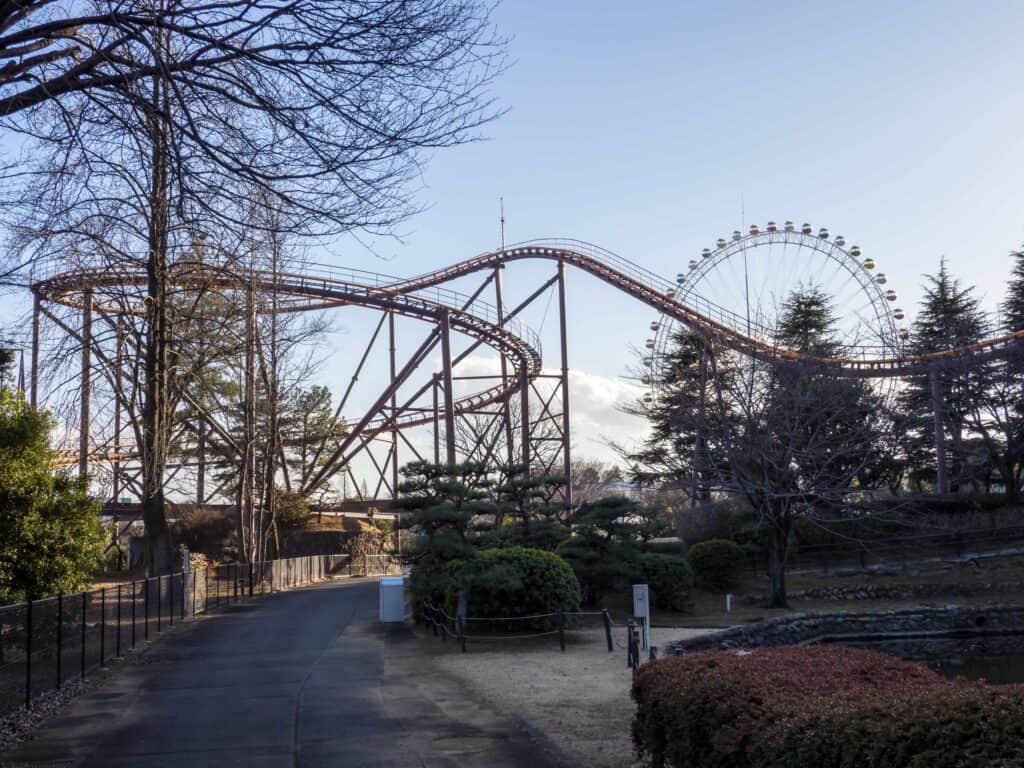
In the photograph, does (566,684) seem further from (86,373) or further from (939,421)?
(939,421)

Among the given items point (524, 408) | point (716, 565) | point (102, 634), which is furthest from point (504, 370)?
point (102, 634)

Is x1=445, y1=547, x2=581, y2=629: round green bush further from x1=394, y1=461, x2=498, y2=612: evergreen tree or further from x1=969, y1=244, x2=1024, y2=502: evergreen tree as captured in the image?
x1=969, y1=244, x2=1024, y2=502: evergreen tree

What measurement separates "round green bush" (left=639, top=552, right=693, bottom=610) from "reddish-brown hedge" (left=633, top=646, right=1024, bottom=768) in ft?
47.5

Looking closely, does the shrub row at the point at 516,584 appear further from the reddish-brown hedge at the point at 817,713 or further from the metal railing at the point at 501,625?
the reddish-brown hedge at the point at 817,713

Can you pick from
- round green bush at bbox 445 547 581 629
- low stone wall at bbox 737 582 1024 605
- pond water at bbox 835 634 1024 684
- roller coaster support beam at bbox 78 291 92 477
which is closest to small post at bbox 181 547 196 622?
roller coaster support beam at bbox 78 291 92 477

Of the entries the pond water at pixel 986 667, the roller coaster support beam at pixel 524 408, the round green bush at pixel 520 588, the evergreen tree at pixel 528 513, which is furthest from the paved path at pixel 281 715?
the roller coaster support beam at pixel 524 408

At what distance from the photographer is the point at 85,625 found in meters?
14.7

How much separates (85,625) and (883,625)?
17175 millimetres

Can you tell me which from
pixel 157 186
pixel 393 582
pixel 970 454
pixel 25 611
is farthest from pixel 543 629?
pixel 970 454

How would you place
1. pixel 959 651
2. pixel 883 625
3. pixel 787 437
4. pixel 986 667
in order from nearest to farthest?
pixel 986 667
pixel 883 625
pixel 959 651
pixel 787 437

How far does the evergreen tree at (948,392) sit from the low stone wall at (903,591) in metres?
4.50

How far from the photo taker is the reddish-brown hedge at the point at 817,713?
4.72 meters

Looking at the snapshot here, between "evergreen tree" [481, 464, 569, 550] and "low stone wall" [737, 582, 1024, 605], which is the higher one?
"evergreen tree" [481, 464, 569, 550]

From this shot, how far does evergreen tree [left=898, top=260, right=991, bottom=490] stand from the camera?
34531 millimetres
